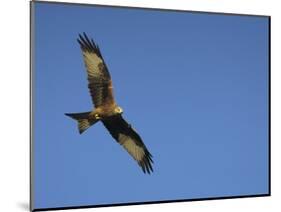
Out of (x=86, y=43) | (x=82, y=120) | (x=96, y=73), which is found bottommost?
(x=82, y=120)

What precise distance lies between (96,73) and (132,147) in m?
0.43

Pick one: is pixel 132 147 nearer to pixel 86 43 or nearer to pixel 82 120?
pixel 82 120

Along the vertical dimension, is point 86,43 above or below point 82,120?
above

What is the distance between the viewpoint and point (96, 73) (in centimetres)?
290

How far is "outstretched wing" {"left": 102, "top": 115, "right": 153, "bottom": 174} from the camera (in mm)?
2922

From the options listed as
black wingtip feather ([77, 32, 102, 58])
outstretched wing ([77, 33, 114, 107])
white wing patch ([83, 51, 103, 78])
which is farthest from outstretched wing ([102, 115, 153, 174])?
black wingtip feather ([77, 32, 102, 58])

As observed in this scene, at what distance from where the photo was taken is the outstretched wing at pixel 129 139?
9.59 feet

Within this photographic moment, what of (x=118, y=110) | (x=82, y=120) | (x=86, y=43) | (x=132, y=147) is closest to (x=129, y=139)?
(x=132, y=147)

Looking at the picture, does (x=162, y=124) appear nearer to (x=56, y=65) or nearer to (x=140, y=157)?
(x=140, y=157)

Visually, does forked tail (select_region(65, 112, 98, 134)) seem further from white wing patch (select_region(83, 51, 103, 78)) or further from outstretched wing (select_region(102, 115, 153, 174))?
white wing patch (select_region(83, 51, 103, 78))

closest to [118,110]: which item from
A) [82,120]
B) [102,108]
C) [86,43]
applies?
A: [102,108]

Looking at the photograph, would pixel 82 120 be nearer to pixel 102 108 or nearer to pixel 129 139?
pixel 102 108

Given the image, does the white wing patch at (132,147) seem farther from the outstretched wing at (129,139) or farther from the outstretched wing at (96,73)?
the outstretched wing at (96,73)
